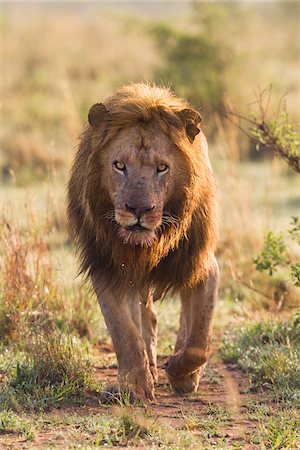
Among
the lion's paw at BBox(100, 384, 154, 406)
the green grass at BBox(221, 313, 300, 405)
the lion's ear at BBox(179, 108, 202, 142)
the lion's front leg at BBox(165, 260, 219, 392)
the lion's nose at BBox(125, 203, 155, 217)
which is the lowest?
the green grass at BBox(221, 313, 300, 405)

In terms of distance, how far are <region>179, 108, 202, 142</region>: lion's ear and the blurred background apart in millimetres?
583

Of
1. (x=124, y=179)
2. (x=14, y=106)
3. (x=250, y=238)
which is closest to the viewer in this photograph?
(x=124, y=179)

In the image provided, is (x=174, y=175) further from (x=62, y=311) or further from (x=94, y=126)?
(x=62, y=311)

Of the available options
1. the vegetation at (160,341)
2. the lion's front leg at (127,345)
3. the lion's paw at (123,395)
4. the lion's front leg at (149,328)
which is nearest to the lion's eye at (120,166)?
the lion's front leg at (127,345)

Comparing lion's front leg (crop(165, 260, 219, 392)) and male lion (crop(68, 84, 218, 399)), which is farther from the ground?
male lion (crop(68, 84, 218, 399))

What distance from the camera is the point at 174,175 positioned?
15.7 ft

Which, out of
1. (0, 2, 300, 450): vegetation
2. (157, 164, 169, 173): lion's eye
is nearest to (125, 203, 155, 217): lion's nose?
(157, 164, 169, 173): lion's eye

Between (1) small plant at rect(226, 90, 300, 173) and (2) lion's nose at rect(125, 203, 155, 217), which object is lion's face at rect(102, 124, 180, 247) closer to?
(2) lion's nose at rect(125, 203, 155, 217)

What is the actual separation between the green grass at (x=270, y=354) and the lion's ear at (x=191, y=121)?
1321 millimetres

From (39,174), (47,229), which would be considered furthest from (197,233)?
(39,174)

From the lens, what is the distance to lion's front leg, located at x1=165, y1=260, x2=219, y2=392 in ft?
17.1

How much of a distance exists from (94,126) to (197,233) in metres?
0.73

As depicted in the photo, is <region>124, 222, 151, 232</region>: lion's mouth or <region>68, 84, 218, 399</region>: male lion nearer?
<region>124, 222, 151, 232</region>: lion's mouth

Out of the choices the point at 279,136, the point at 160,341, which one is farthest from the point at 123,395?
the point at 279,136
